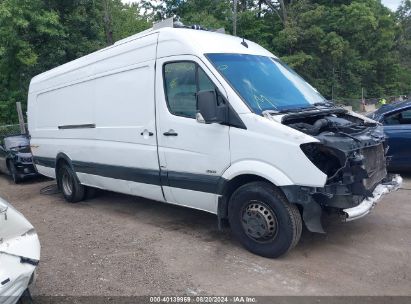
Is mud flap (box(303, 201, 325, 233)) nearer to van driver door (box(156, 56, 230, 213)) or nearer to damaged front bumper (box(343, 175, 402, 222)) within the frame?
damaged front bumper (box(343, 175, 402, 222))

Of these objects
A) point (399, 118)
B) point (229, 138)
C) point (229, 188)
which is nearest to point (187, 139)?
point (229, 138)

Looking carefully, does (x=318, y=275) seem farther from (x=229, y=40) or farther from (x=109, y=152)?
(x=109, y=152)

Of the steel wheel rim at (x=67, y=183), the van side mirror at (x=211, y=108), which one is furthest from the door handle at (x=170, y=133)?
the steel wheel rim at (x=67, y=183)

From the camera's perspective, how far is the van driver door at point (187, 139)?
16.3ft

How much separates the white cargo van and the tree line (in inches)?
456

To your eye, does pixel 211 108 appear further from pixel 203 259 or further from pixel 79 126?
pixel 79 126

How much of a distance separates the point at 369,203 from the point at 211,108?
6.61 ft

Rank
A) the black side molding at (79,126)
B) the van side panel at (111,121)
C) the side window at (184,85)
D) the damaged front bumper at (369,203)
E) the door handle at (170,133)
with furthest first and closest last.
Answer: the black side molding at (79,126) < the van side panel at (111,121) < the door handle at (170,133) < the side window at (184,85) < the damaged front bumper at (369,203)

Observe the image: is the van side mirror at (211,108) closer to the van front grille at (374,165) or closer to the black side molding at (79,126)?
the van front grille at (374,165)

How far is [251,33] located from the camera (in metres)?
31.7

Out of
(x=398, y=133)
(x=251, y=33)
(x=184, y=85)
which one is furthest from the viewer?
(x=251, y=33)

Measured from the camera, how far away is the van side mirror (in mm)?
4598

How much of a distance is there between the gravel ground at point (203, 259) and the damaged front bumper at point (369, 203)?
527 millimetres

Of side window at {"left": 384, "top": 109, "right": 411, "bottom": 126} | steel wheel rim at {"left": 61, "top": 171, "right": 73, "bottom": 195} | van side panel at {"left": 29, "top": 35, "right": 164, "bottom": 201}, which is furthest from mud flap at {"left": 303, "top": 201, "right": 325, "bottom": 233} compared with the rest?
steel wheel rim at {"left": 61, "top": 171, "right": 73, "bottom": 195}
